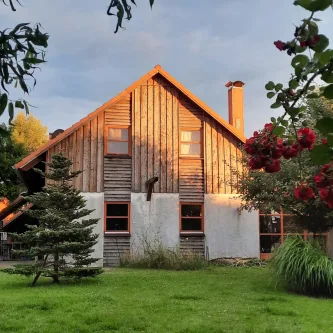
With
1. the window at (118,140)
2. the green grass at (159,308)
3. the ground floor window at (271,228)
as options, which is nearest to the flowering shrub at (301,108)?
the green grass at (159,308)

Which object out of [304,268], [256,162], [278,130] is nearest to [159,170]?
[304,268]

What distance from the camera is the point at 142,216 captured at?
1788 centimetres

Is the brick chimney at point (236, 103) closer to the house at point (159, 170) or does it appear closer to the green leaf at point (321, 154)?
the house at point (159, 170)

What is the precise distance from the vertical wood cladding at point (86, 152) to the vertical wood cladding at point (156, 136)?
1.26 m

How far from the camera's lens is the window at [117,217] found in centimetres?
1775

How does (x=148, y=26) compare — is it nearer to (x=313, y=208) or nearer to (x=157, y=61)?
(x=313, y=208)

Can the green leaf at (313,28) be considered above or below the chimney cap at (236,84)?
below

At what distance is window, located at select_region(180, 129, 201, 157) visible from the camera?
61.6ft

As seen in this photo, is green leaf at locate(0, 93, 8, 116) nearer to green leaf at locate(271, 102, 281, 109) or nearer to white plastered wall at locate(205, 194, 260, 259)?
green leaf at locate(271, 102, 281, 109)

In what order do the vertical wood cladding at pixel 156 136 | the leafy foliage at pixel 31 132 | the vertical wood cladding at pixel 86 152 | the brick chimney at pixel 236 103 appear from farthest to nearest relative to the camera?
the leafy foliage at pixel 31 132
the brick chimney at pixel 236 103
the vertical wood cladding at pixel 156 136
the vertical wood cladding at pixel 86 152

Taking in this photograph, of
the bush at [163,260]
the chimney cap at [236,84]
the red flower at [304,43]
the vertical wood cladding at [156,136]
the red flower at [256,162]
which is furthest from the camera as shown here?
the chimney cap at [236,84]

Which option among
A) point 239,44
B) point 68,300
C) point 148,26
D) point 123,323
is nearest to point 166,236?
point 68,300

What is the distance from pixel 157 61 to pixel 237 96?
13.8 ft

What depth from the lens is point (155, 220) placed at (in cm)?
1797
